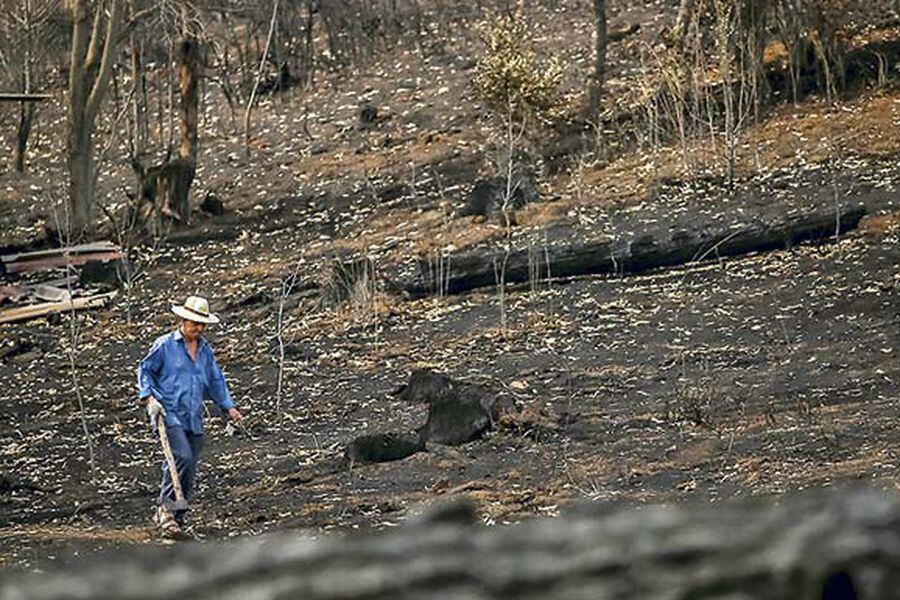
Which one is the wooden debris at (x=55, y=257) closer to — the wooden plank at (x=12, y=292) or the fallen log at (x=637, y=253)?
the wooden plank at (x=12, y=292)

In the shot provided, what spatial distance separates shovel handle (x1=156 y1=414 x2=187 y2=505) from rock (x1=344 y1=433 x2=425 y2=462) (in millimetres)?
2149

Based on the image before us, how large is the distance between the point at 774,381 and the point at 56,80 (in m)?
31.3

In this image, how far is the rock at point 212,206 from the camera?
31.3 meters

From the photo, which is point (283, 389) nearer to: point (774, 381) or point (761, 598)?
point (774, 381)

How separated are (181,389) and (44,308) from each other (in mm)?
12748

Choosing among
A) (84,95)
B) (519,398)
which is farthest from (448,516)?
(84,95)

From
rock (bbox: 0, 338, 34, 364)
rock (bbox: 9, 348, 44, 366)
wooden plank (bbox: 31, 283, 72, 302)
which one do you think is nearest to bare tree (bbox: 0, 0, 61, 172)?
wooden plank (bbox: 31, 283, 72, 302)

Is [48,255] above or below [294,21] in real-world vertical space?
below

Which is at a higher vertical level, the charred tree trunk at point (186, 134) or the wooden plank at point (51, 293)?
the charred tree trunk at point (186, 134)

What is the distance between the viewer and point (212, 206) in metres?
31.4

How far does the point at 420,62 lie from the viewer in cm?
3931

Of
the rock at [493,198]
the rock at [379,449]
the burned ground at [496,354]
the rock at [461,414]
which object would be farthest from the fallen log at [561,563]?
the rock at [493,198]

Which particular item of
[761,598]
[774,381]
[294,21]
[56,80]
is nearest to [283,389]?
[774,381]

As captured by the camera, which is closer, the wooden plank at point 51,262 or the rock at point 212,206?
the wooden plank at point 51,262
